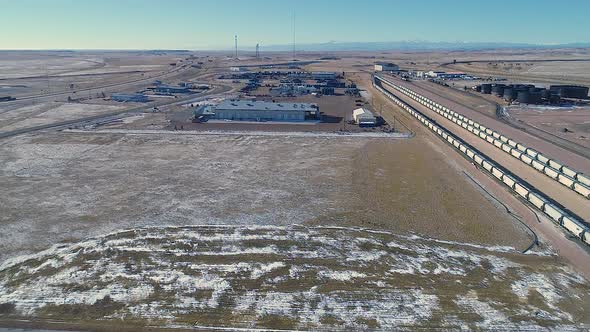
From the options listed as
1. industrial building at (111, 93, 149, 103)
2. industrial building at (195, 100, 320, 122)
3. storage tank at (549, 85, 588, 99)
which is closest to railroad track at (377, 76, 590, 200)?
industrial building at (195, 100, 320, 122)

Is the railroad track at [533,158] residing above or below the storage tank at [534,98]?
below

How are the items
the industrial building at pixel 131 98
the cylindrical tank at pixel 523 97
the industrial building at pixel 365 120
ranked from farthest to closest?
the industrial building at pixel 131 98, the cylindrical tank at pixel 523 97, the industrial building at pixel 365 120

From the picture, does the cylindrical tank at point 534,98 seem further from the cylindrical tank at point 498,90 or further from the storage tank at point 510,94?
the cylindrical tank at point 498,90

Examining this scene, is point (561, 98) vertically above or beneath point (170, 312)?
above

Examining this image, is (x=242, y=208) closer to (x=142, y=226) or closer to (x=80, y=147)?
(x=142, y=226)

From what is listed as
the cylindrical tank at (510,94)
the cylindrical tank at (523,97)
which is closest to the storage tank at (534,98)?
the cylindrical tank at (523,97)

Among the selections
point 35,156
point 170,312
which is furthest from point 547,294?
point 35,156
